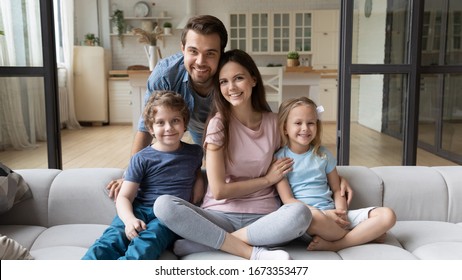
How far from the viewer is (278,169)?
168cm

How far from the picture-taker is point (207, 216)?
1555 millimetres

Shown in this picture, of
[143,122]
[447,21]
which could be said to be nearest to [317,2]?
[447,21]

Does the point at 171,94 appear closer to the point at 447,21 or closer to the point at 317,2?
the point at 447,21

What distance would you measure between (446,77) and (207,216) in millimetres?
3043

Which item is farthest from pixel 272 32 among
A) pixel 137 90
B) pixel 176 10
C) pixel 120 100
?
pixel 137 90

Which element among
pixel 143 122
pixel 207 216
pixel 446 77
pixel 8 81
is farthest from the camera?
pixel 446 77

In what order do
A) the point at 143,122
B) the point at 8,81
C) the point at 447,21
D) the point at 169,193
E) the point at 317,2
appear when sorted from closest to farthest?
the point at 169,193 < the point at 143,122 < the point at 8,81 < the point at 447,21 < the point at 317,2

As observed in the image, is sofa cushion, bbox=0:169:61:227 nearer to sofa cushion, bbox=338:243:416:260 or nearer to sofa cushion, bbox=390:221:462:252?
sofa cushion, bbox=338:243:416:260

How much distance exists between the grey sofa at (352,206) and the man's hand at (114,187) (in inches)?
1.5

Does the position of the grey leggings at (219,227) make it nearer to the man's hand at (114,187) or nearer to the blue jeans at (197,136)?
the man's hand at (114,187)

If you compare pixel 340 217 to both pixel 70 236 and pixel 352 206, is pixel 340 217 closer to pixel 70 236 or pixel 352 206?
pixel 352 206

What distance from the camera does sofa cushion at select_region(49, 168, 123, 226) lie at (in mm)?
1821

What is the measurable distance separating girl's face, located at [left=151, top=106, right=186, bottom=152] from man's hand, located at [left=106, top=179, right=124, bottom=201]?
0.81 feet

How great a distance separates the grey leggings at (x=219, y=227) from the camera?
56.9 inches
